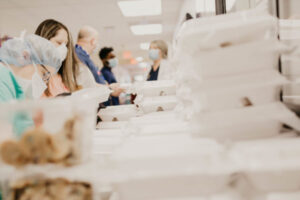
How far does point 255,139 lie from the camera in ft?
2.91

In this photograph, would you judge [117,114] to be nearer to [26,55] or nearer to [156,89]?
[156,89]

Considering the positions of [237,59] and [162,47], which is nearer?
[237,59]

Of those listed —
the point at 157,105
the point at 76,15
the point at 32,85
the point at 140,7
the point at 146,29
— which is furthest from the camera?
the point at 146,29

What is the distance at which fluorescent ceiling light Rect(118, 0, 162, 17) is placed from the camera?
184 inches

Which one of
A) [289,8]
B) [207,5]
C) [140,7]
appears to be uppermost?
[140,7]

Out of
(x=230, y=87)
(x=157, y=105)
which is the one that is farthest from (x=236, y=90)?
(x=157, y=105)

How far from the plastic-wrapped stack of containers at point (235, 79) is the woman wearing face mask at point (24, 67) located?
0.89 meters

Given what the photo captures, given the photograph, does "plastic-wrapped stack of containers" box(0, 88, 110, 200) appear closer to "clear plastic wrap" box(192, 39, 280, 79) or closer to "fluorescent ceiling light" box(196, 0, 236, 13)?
"clear plastic wrap" box(192, 39, 280, 79)

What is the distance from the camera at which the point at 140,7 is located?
4906mm

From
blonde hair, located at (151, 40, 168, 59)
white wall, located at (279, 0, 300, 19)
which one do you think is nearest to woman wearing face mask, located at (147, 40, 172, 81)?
blonde hair, located at (151, 40, 168, 59)

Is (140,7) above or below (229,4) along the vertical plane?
above

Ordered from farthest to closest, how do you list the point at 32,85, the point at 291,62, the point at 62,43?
the point at 62,43 → the point at 32,85 → the point at 291,62

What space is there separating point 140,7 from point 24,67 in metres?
3.98

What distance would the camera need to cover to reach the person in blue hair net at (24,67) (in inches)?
47.7
